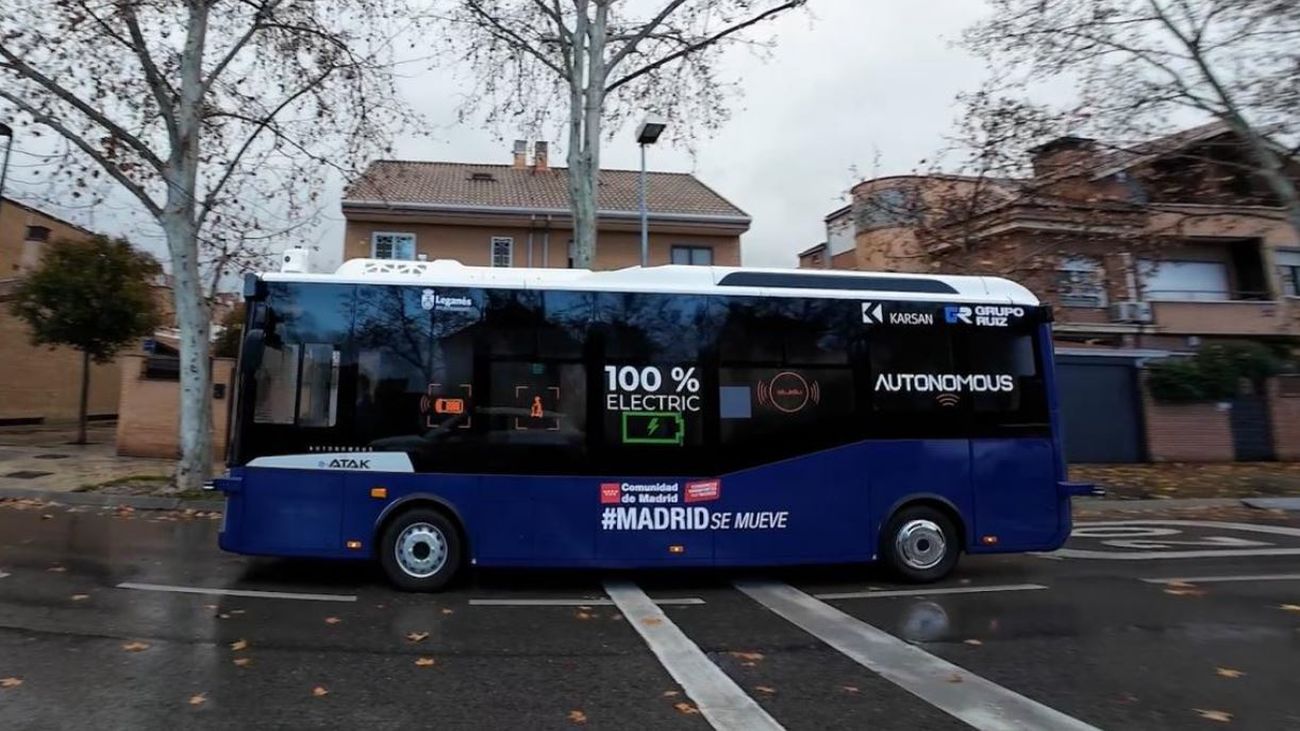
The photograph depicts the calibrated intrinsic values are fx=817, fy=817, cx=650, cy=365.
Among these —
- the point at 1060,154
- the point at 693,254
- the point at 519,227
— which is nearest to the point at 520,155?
the point at 519,227

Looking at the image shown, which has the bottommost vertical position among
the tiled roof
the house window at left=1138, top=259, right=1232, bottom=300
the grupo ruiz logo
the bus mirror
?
the bus mirror

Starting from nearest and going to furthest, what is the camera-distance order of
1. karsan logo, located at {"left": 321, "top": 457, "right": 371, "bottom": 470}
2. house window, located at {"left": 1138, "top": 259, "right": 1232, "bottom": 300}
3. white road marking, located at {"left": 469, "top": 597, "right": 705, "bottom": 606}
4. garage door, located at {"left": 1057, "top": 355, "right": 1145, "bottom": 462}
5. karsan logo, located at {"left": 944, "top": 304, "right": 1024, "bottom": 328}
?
white road marking, located at {"left": 469, "top": 597, "right": 705, "bottom": 606}, karsan logo, located at {"left": 321, "top": 457, "right": 371, "bottom": 470}, karsan logo, located at {"left": 944, "top": 304, "right": 1024, "bottom": 328}, garage door, located at {"left": 1057, "top": 355, "right": 1145, "bottom": 462}, house window, located at {"left": 1138, "top": 259, "right": 1232, "bottom": 300}

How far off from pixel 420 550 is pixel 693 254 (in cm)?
2112

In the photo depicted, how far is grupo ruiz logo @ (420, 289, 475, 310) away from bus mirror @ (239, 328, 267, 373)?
1.42 metres

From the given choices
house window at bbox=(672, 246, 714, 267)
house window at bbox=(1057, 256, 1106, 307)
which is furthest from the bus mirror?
house window at bbox=(672, 246, 714, 267)

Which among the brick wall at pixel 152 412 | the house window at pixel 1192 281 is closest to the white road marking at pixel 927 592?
the brick wall at pixel 152 412

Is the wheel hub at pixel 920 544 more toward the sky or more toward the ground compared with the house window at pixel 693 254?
more toward the ground

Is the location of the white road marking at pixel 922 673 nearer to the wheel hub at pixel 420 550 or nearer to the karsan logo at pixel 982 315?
the wheel hub at pixel 420 550

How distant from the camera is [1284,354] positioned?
20.7 meters

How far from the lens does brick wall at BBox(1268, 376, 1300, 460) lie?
20000 millimetres

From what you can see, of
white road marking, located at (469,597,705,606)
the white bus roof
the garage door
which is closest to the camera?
white road marking, located at (469,597,705,606)

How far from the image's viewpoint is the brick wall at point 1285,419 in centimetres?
2000

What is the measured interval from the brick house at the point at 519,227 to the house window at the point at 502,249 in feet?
0.11

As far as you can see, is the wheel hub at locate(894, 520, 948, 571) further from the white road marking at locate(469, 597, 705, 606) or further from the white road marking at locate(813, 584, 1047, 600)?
the white road marking at locate(469, 597, 705, 606)
